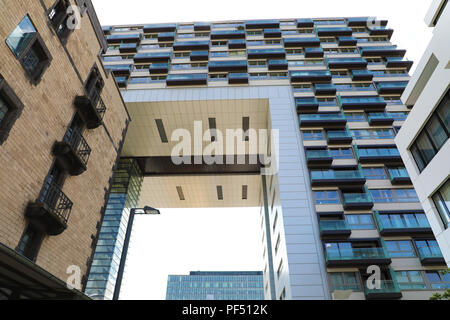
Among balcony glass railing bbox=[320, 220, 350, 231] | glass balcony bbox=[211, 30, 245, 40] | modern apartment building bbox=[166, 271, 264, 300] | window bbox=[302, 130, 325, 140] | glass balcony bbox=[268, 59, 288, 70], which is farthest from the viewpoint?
modern apartment building bbox=[166, 271, 264, 300]

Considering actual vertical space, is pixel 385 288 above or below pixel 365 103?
below

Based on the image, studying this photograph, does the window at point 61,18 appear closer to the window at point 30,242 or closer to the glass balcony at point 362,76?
the window at point 30,242

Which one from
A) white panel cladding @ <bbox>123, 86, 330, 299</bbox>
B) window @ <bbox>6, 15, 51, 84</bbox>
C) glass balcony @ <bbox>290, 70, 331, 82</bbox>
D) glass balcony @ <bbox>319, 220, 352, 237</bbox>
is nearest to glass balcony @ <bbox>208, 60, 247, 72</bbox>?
white panel cladding @ <bbox>123, 86, 330, 299</bbox>

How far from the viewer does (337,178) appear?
26938 mm

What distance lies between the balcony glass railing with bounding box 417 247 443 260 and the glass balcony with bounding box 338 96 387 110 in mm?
16109

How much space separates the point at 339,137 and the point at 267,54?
16.3 meters

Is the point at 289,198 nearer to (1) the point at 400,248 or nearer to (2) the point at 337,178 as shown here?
(2) the point at 337,178

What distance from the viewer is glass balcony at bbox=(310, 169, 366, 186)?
26.8 metres

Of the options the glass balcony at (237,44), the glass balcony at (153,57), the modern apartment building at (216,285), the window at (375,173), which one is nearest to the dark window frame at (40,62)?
the window at (375,173)

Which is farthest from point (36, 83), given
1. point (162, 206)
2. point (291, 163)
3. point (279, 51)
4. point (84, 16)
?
point (162, 206)

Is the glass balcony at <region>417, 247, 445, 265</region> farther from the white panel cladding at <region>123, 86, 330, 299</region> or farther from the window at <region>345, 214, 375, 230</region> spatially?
the white panel cladding at <region>123, 86, 330, 299</region>

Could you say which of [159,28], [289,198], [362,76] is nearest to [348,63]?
[362,76]
